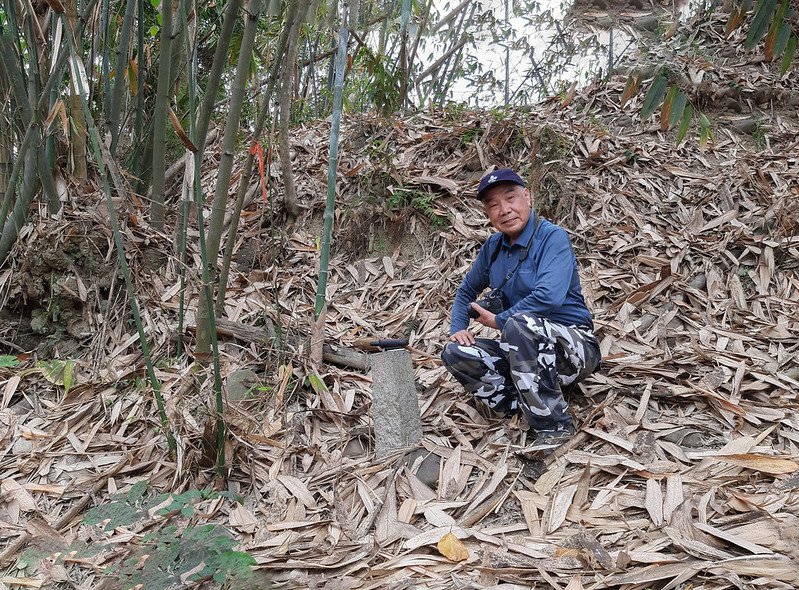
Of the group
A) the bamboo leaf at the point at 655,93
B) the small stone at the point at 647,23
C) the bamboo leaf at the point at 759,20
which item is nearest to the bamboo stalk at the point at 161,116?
the bamboo leaf at the point at 655,93

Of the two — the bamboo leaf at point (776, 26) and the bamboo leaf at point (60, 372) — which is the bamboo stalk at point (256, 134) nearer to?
the bamboo leaf at point (60, 372)

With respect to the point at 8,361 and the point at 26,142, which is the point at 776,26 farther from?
the point at 8,361

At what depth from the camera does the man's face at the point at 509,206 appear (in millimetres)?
2525

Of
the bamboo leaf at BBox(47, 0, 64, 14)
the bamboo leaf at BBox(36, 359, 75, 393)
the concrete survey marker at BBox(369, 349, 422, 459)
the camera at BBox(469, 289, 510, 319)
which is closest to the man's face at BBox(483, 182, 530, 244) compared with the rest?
the camera at BBox(469, 289, 510, 319)

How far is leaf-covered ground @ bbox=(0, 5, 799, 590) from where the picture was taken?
1931 millimetres

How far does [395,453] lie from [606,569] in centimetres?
92

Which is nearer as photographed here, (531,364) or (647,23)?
(531,364)

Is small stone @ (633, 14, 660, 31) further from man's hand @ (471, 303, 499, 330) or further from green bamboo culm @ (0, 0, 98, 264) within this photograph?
green bamboo culm @ (0, 0, 98, 264)

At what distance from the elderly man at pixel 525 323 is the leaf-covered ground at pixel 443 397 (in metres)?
0.15

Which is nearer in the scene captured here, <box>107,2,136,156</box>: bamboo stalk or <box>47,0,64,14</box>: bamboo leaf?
<box>47,0,64,14</box>: bamboo leaf

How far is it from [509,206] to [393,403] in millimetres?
875

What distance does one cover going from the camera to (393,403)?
2.47 meters

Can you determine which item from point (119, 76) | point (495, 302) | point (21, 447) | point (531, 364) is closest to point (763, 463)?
point (531, 364)

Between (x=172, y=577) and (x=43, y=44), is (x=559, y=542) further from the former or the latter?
(x=43, y=44)
